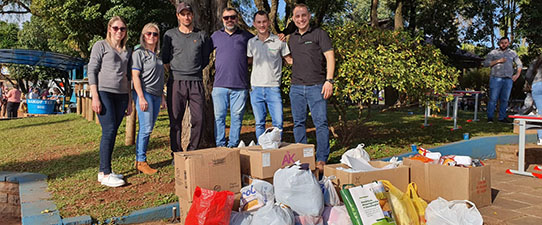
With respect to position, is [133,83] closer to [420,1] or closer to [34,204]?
[34,204]

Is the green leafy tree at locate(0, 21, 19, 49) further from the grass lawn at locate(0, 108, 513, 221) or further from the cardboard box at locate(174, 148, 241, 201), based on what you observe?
the cardboard box at locate(174, 148, 241, 201)

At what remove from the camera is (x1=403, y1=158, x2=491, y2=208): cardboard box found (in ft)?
12.6

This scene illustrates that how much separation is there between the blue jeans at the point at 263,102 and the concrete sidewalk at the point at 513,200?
2.31 meters

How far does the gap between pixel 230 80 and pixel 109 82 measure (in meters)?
1.30

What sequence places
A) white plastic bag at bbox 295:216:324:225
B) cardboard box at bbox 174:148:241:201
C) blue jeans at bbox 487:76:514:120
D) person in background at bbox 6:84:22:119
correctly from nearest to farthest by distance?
white plastic bag at bbox 295:216:324:225
cardboard box at bbox 174:148:241:201
blue jeans at bbox 487:76:514:120
person in background at bbox 6:84:22:119

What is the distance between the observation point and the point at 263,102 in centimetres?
492

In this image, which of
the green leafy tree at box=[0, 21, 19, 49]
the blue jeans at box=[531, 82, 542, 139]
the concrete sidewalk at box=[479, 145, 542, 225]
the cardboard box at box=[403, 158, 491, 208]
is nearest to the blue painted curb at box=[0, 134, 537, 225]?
the concrete sidewalk at box=[479, 145, 542, 225]

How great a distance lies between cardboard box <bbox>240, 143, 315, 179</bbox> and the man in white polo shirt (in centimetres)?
88

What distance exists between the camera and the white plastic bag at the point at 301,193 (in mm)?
3189

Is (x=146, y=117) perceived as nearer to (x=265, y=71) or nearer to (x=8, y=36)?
(x=265, y=71)

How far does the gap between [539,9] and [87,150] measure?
1935 centimetres

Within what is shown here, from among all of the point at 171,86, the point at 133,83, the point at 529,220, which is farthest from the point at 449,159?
the point at 133,83

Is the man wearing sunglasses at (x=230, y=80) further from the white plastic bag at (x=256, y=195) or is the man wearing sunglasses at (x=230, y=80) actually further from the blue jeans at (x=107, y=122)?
the white plastic bag at (x=256, y=195)

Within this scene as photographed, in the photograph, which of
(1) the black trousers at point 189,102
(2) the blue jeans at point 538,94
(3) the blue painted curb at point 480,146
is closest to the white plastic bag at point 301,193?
(1) the black trousers at point 189,102
